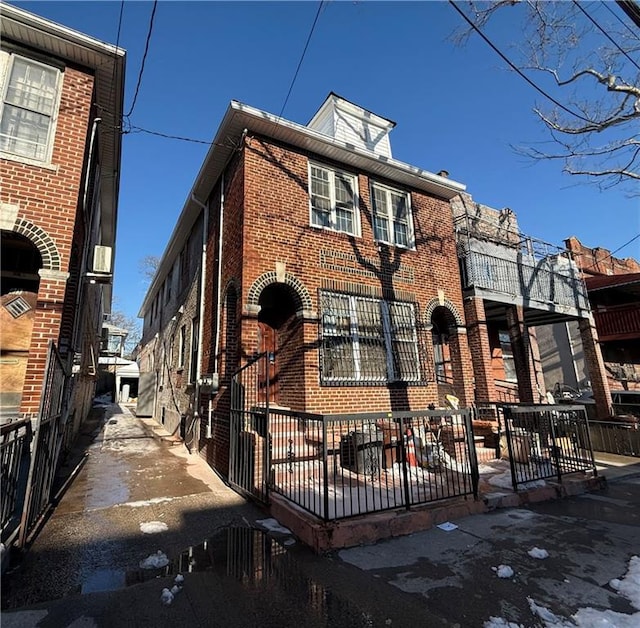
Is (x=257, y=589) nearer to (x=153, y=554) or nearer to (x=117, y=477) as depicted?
(x=153, y=554)

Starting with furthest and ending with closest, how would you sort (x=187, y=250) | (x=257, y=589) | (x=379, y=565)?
(x=187, y=250)
(x=379, y=565)
(x=257, y=589)

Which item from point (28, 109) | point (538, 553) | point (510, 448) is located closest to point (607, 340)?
point (510, 448)

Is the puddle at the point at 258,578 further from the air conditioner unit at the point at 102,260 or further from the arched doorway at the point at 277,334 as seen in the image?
the air conditioner unit at the point at 102,260

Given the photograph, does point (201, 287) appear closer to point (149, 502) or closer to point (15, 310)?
point (15, 310)

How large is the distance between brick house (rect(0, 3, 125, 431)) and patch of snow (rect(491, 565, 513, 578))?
5937mm

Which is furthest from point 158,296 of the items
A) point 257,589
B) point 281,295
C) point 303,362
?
point 257,589

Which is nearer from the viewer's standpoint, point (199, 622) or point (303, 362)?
point (199, 622)

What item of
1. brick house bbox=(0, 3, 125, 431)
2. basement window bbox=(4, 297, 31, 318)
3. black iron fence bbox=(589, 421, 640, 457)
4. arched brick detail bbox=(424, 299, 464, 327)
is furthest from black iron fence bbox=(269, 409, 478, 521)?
black iron fence bbox=(589, 421, 640, 457)

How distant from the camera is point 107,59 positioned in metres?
6.67

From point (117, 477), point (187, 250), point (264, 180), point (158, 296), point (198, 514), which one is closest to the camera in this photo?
point (198, 514)

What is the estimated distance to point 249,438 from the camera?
5.83 meters

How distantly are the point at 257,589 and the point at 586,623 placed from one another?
8.26 ft

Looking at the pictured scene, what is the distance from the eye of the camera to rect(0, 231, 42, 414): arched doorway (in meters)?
5.59

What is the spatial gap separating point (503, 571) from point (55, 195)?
7.98 metres
